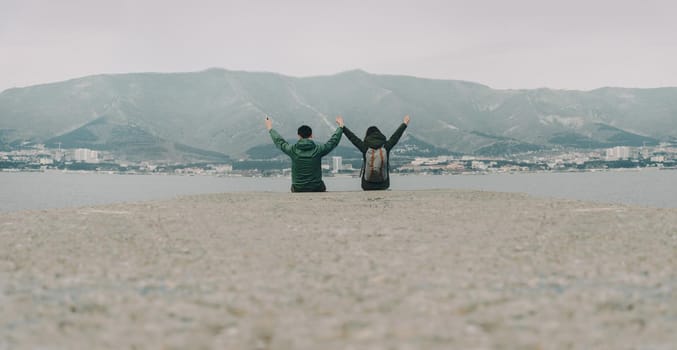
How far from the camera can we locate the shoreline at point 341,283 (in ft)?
12.8

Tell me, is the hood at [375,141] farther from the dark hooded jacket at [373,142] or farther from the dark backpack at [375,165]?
the dark backpack at [375,165]

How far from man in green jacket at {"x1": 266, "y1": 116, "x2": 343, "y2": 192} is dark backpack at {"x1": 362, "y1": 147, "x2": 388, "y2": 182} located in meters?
1.18

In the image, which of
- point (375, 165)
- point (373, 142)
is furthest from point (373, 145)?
point (375, 165)

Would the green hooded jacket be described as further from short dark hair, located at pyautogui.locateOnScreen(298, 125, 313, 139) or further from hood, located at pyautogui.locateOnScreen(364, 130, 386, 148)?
hood, located at pyautogui.locateOnScreen(364, 130, 386, 148)

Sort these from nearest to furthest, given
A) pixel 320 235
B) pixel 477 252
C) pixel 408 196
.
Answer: pixel 477 252, pixel 320 235, pixel 408 196

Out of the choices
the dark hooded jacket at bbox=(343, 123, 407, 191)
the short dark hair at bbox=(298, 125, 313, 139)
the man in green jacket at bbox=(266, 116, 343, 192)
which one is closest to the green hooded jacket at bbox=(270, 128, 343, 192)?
the man in green jacket at bbox=(266, 116, 343, 192)

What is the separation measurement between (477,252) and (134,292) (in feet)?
13.5

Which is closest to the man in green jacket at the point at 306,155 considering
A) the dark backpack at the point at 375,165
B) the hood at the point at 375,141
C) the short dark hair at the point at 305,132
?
the short dark hair at the point at 305,132

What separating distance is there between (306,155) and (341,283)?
12369mm

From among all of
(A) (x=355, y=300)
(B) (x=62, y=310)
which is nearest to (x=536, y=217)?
(A) (x=355, y=300)

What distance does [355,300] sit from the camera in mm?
4832

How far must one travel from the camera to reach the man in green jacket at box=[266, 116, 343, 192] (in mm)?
17625

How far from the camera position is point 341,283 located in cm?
552

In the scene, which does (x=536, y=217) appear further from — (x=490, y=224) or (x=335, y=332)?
(x=335, y=332)
